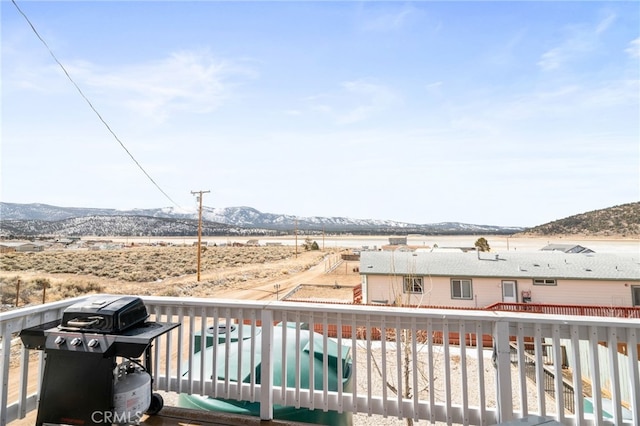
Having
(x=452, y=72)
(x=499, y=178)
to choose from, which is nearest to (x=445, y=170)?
(x=499, y=178)

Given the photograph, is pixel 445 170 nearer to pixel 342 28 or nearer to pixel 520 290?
pixel 520 290

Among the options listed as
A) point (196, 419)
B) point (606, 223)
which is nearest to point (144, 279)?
point (196, 419)

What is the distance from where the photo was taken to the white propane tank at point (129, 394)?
162 centimetres

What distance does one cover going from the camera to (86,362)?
1575mm

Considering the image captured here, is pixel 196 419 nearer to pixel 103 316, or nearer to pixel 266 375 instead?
pixel 266 375

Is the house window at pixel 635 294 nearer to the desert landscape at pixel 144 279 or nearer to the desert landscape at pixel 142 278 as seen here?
the desert landscape at pixel 144 279

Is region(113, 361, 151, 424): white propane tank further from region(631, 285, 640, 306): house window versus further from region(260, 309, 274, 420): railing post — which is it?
region(631, 285, 640, 306): house window

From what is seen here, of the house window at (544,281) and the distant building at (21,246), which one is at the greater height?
the distant building at (21,246)

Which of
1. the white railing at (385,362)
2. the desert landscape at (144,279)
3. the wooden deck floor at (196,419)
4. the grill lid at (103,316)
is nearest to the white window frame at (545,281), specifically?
the desert landscape at (144,279)

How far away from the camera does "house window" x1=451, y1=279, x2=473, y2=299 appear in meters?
12.6

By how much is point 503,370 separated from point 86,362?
224 centimetres

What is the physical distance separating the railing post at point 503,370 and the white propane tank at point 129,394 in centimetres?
200

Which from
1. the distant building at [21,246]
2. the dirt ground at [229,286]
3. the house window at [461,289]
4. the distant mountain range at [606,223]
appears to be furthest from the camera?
the distant mountain range at [606,223]

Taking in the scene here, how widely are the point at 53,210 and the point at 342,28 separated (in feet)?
137
